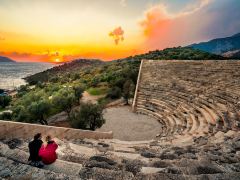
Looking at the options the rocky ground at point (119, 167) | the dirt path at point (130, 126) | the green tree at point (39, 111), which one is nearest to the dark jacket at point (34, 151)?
the rocky ground at point (119, 167)

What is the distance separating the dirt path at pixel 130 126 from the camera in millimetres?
15280

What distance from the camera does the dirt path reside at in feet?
50.1

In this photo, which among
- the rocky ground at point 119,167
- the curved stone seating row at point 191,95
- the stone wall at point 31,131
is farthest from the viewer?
the curved stone seating row at point 191,95

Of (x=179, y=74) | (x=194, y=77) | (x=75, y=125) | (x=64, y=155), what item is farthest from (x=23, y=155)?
(x=179, y=74)

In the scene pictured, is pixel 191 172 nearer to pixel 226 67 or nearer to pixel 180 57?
pixel 226 67

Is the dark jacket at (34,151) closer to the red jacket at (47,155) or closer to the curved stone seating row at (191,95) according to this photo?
the red jacket at (47,155)

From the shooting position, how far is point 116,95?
25.4m

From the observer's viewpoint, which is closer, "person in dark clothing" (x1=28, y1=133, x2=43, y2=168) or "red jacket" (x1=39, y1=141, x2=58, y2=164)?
"person in dark clothing" (x1=28, y1=133, x2=43, y2=168)

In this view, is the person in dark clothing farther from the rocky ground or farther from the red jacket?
the rocky ground

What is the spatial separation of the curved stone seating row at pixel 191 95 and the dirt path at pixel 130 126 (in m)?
0.82

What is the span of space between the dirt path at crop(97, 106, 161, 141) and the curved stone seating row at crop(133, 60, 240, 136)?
817 millimetres

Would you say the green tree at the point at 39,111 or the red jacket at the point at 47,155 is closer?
the red jacket at the point at 47,155

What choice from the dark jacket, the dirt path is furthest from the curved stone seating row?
the dark jacket

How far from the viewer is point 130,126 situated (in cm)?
1702
